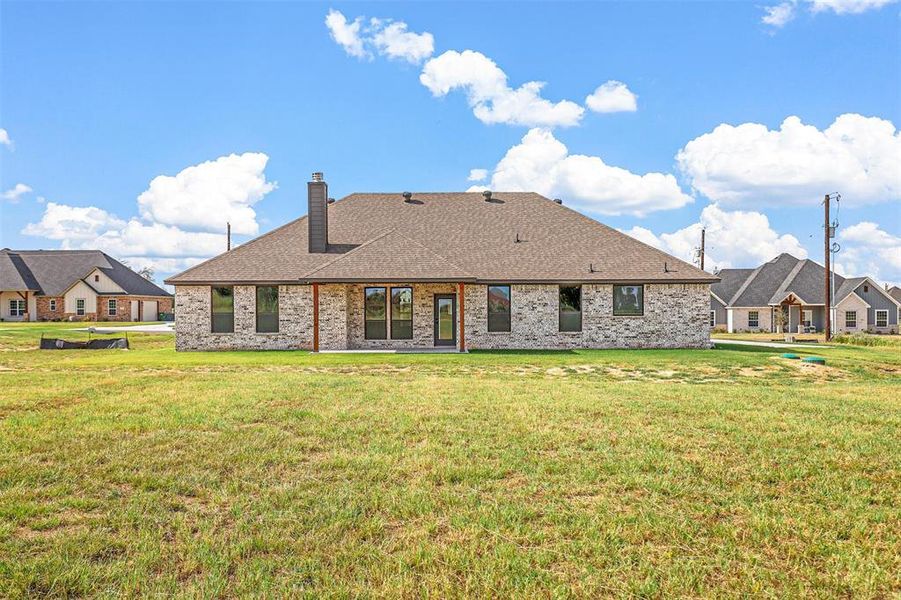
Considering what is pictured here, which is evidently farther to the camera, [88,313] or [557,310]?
[88,313]

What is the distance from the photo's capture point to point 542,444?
662cm

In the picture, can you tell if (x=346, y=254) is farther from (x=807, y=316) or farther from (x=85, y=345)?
(x=807, y=316)

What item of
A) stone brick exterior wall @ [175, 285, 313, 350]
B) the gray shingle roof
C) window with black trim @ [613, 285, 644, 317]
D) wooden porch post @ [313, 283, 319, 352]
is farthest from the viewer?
the gray shingle roof

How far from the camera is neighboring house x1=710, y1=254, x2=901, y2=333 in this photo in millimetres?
42875

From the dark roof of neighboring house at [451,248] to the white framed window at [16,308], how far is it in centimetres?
3837

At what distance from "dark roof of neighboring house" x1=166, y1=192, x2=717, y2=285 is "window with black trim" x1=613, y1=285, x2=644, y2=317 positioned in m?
0.56

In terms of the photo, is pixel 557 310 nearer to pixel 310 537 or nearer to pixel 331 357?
pixel 331 357

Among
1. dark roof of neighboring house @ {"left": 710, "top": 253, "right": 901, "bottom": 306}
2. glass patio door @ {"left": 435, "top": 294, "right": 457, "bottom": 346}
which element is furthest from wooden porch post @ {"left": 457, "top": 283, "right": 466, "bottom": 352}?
dark roof of neighboring house @ {"left": 710, "top": 253, "right": 901, "bottom": 306}

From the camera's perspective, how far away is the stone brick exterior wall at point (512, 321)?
21594 mm

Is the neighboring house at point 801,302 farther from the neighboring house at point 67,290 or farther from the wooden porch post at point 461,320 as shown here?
the neighboring house at point 67,290

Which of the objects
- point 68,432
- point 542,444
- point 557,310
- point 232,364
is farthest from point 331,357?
point 542,444

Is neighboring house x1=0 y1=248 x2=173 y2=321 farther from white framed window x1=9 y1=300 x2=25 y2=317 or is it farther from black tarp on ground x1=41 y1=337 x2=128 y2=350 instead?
black tarp on ground x1=41 y1=337 x2=128 y2=350

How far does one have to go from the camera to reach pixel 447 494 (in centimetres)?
500

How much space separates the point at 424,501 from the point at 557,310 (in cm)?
1741
